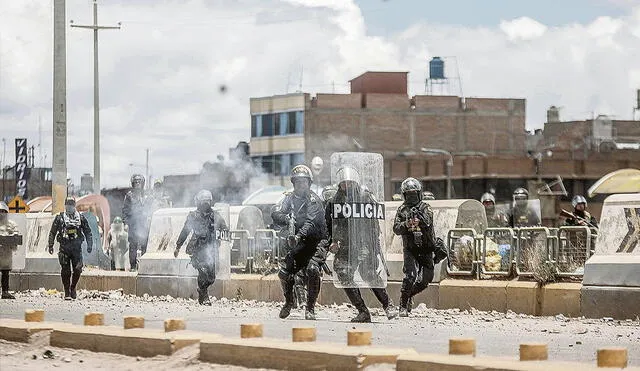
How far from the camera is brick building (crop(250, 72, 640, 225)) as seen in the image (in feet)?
268

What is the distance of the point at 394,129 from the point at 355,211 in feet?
223

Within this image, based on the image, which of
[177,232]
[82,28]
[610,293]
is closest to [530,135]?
[82,28]

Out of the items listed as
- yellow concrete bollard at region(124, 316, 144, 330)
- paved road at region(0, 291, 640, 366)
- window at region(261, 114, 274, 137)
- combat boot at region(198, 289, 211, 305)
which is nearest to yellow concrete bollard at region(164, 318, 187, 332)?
yellow concrete bollard at region(124, 316, 144, 330)

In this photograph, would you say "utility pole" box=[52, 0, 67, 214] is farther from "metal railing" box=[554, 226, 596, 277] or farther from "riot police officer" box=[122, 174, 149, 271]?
"metal railing" box=[554, 226, 596, 277]

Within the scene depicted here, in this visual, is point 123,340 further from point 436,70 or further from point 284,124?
point 436,70

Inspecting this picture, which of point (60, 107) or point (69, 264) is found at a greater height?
point (60, 107)

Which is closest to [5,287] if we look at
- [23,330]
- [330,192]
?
[330,192]

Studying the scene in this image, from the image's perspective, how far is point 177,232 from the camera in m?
21.7

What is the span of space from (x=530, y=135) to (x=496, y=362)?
264ft

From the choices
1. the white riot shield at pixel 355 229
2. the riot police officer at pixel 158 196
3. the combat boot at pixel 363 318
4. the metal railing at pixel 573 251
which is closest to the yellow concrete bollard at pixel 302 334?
the white riot shield at pixel 355 229

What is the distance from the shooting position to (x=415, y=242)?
16.1 meters

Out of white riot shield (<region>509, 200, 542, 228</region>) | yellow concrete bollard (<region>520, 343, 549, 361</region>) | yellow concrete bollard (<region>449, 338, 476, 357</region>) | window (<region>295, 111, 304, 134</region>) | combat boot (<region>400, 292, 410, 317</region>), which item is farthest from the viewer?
window (<region>295, 111, 304, 134</region>)

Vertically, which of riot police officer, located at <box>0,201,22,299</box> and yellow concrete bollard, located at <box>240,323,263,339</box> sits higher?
riot police officer, located at <box>0,201,22,299</box>

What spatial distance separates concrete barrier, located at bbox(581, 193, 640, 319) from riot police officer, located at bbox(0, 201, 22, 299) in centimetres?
994
